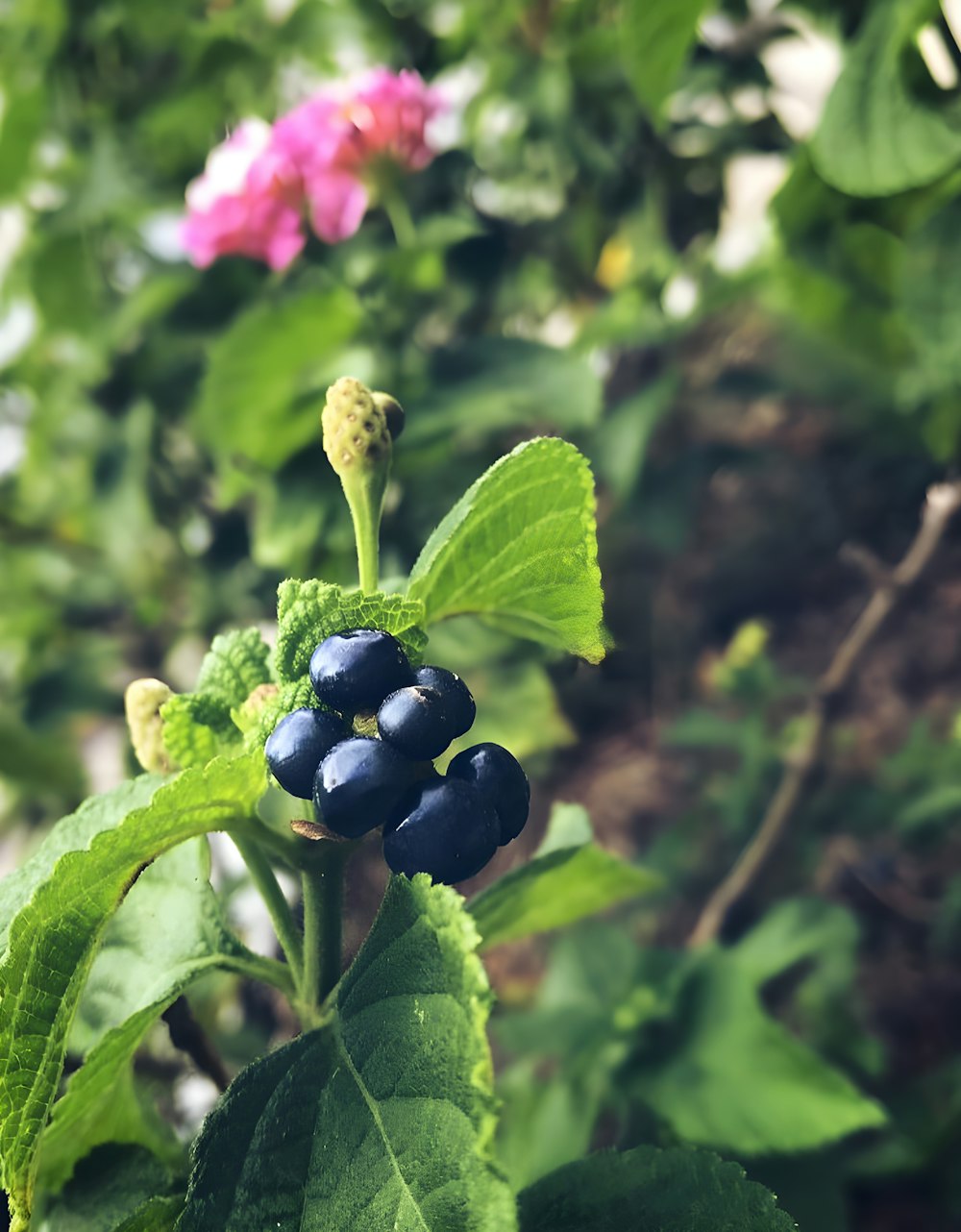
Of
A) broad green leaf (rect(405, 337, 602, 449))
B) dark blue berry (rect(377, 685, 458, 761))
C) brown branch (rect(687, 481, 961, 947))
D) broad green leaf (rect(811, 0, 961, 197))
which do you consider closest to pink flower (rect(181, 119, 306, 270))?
broad green leaf (rect(405, 337, 602, 449))

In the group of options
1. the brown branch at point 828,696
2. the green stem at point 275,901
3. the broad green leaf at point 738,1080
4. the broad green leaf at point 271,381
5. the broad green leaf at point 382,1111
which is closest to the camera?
the broad green leaf at point 382,1111

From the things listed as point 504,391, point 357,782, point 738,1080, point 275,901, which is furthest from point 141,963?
point 504,391

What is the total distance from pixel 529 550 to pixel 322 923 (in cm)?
16

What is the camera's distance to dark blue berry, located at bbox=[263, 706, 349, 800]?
1.01 ft

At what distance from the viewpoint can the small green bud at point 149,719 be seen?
0.40 meters

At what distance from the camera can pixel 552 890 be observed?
17.8 inches

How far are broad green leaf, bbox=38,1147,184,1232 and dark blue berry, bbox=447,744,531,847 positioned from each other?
0.21m

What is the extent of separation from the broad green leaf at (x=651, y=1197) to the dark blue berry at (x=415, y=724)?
0.59 ft

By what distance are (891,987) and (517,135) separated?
3.68 feet

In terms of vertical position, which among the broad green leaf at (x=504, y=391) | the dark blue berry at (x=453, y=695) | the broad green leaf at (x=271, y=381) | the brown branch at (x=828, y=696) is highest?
the dark blue berry at (x=453, y=695)

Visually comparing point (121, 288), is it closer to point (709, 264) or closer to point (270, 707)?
point (709, 264)

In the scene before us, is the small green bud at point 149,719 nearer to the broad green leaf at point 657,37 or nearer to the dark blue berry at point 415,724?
the dark blue berry at point 415,724

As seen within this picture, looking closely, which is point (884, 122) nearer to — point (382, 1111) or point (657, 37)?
point (657, 37)

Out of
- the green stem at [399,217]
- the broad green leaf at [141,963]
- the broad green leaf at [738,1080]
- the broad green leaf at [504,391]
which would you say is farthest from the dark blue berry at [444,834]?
the green stem at [399,217]
